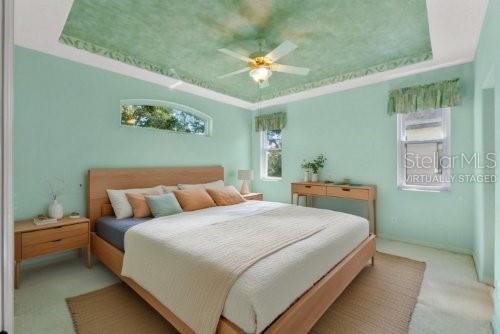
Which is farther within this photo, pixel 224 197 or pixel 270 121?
pixel 270 121

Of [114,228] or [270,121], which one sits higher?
[270,121]

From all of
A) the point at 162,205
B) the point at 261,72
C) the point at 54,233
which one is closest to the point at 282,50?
the point at 261,72

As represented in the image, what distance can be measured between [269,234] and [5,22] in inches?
80.5

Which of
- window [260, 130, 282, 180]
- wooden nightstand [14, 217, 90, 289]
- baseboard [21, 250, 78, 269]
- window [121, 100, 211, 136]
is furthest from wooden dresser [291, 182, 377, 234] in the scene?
baseboard [21, 250, 78, 269]

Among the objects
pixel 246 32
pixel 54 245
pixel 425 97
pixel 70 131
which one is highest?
pixel 246 32

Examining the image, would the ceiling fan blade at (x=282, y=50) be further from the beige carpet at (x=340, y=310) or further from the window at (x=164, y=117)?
the beige carpet at (x=340, y=310)

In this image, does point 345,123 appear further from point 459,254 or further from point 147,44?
point 147,44

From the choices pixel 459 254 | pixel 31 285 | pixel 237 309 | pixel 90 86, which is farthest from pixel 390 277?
pixel 90 86

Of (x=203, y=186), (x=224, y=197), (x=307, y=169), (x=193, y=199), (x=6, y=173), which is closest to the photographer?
(x=6, y=173)

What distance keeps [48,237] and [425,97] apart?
16.3ft

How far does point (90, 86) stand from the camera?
3.24 metres

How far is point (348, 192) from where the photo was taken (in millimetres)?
3979

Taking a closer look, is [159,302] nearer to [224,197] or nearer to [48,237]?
[48,237]

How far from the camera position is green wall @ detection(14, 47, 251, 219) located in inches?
109
